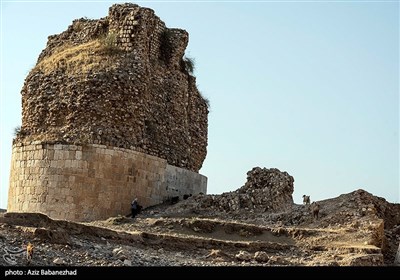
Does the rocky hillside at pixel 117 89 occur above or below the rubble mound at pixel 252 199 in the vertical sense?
above

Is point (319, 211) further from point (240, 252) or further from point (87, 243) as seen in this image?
point (87, 243)

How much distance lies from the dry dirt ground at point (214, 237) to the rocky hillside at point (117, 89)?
2888 millimetres

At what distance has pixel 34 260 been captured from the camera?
13219 mm

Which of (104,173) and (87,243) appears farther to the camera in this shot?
(104,173)

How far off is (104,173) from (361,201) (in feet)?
25.5

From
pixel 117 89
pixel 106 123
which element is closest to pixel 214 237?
pixel 106 123

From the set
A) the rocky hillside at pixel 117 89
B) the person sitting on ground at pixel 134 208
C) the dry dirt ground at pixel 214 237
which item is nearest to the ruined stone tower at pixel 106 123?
the rocky hillside at pixel 117 89

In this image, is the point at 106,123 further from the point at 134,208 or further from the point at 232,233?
the point at 232,233

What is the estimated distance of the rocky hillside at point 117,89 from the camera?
84.2 feet

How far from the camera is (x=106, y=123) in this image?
25.5 metres

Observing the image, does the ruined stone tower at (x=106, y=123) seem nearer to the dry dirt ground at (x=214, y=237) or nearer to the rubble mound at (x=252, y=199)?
the dry dirt ground at (x=214, y=237)

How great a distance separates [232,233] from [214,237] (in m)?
0.65
